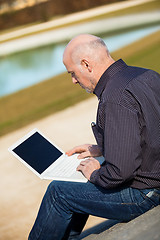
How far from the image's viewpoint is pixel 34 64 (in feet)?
48.9

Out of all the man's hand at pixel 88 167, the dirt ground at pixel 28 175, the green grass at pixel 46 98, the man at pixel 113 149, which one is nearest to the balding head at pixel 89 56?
the man at pixel 113 149

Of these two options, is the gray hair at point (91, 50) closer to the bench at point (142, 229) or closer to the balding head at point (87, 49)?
the balding head at point (87, 49)

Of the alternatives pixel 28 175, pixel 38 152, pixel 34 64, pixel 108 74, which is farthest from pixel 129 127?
pixel 34 64

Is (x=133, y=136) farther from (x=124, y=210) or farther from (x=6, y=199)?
(x=6, y=199)

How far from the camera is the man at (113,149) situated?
178 cm

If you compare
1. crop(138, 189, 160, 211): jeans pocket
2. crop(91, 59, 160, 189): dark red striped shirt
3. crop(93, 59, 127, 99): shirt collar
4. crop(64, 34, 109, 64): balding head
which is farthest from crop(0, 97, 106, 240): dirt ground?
crop(64, 34, 109, 64): balding head

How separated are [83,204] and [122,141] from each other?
45 centimetres

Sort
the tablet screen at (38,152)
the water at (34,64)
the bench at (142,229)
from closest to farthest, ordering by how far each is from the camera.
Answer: the bench at (142,229)
the tablet screen at (38,152)
the water at (34,64)

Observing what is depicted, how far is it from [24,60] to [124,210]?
14793mm

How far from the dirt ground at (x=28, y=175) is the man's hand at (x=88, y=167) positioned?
3.89 ft

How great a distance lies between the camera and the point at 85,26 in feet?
80.3

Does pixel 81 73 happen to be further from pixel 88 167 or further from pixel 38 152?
pixel 38 152

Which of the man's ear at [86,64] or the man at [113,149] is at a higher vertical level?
the man's ear at [86,64]

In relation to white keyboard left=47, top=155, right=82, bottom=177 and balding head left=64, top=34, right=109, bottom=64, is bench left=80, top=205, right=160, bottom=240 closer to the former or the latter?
white keyboard left=47, top=155, right=82, bottom=177
